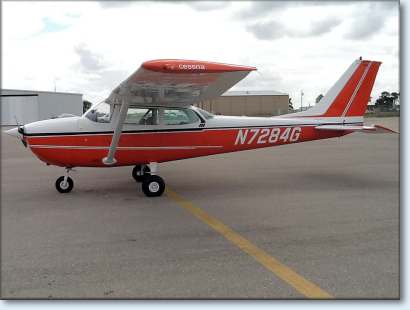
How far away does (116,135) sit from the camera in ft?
20.5

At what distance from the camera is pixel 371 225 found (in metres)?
4.71

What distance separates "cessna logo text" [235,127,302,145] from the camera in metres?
7.39

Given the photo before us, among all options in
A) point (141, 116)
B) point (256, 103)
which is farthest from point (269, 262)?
point (256, 103)

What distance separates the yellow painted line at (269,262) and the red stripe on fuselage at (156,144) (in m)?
1.96

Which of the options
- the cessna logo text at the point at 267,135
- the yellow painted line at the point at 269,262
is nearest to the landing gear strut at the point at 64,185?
the yellow painted line at the point at 269,262

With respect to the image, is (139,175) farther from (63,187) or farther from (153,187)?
(63,187)

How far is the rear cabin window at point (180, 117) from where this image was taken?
275 inches

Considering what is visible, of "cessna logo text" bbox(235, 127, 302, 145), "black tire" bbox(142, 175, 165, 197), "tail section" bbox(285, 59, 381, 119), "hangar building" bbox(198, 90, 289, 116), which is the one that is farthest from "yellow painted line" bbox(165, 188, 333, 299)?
"hangar building" bbox(198, 90, 289, 116)

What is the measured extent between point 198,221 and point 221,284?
6.29 feet

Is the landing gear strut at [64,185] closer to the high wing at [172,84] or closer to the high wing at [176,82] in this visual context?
the high wing at [172,84]

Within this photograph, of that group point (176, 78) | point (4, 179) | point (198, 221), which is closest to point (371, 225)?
point (198, 221)

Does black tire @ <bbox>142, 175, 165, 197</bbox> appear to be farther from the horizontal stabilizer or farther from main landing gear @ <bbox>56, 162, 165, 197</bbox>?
the horizontal stabilizer

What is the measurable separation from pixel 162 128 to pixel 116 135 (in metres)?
1.05

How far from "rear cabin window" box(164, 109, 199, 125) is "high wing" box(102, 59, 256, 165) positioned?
0.49 feet
